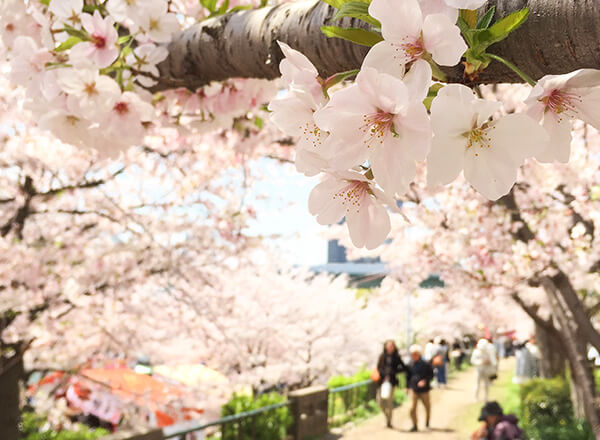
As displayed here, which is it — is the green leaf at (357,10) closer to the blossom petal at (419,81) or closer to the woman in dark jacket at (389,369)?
the blossom petal at (419,81)

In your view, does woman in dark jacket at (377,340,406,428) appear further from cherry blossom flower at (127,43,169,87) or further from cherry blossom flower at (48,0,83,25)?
cherry blossom flower at (48,0,83,25)

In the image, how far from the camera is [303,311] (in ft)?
51.7

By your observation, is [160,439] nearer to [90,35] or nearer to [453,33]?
[90,35]

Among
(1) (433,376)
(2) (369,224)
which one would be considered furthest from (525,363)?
(2) (369,224)

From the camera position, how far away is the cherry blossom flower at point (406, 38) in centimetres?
68

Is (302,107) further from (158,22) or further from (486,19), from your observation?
(158,22)

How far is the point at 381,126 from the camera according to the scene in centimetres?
71

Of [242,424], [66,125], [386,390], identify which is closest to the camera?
Answer: [66,125]

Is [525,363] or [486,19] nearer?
[486,19]

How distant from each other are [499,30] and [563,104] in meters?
0.14

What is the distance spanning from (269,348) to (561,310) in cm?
962

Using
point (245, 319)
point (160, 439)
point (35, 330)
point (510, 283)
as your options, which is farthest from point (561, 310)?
point (245, 319)

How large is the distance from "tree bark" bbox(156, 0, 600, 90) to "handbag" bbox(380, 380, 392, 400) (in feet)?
27.9

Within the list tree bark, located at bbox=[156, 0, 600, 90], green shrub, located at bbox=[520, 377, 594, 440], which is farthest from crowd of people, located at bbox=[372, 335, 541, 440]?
tree bark, located at bbox=[156, 0, 600, 90]
